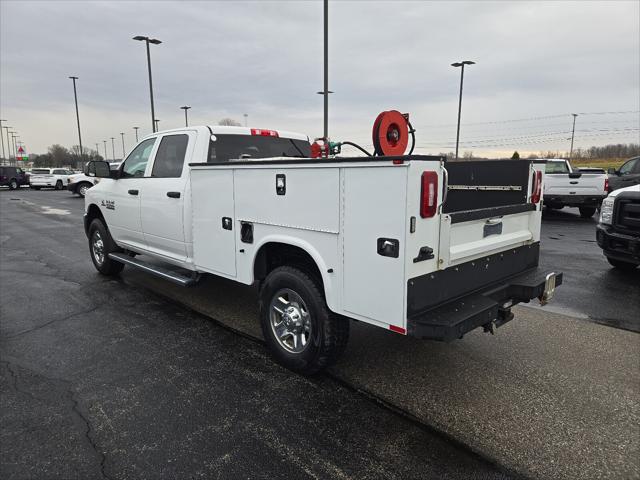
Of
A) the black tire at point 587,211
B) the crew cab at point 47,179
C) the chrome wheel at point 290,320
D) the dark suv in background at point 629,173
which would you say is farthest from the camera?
the crew cab at point 47,179

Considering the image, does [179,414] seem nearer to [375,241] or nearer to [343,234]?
[343,234]

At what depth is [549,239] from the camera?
35.0 ft

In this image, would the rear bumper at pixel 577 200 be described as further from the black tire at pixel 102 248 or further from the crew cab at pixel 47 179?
the crew cab at pixel 47 179

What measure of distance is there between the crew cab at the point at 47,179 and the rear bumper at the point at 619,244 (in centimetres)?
3906

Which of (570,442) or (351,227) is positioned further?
(351,227)

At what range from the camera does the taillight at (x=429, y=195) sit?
9.13 feet

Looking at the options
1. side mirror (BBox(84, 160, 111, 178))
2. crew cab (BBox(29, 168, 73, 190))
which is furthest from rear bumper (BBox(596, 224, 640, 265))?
crew cab (BBox(29, 168, 73, 190))

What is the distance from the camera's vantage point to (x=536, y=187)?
405cm

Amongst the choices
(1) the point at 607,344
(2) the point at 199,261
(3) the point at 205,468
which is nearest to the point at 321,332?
(3) the point at 205,468

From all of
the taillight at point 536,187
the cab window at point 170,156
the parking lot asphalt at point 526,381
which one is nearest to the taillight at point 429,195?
the parking lot asphalt at point 526,381

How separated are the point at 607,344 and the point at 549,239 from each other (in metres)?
6.93

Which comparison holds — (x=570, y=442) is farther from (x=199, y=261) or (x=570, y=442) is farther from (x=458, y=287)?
(x=199, y=261)

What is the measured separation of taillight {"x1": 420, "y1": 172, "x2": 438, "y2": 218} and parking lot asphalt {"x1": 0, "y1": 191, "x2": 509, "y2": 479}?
1422mm

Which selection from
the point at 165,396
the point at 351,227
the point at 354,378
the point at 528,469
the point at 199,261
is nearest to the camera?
the point at 528,469
